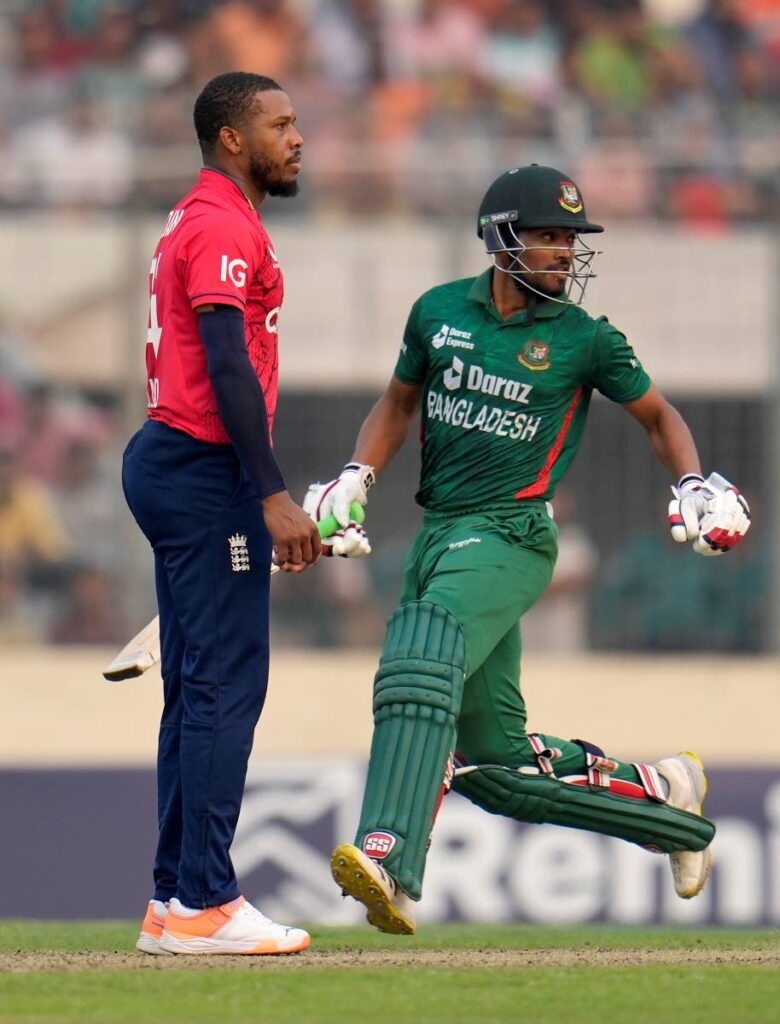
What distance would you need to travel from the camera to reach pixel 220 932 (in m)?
4.92

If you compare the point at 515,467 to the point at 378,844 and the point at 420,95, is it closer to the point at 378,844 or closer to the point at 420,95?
the point at 378,844

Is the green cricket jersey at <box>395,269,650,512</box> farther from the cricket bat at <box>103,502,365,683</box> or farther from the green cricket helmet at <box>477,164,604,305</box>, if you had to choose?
the cricket bat at <box>103,502,365,683</box>

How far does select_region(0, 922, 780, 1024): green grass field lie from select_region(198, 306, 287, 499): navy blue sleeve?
3.76ft

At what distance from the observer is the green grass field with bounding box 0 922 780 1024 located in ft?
13.7

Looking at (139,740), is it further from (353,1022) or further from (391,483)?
(353,1022)

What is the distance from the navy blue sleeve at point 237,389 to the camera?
472 centimetres

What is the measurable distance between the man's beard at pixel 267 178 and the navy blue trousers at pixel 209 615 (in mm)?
668

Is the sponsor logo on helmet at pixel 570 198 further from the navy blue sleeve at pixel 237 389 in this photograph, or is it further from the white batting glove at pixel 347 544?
the navy blue sleeve at pixel 237 389

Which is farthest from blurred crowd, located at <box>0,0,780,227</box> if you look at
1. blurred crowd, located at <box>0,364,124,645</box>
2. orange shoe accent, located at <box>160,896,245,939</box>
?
orange shoe accent, located at <box>160,896,245,939</box>

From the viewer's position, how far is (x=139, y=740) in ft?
34.6

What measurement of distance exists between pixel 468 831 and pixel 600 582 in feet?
4.81

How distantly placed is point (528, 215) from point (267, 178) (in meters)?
0.87

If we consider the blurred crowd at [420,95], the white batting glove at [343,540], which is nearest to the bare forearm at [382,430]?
the white batting glove at [343,540]

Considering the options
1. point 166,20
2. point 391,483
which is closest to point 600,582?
point 391,483
